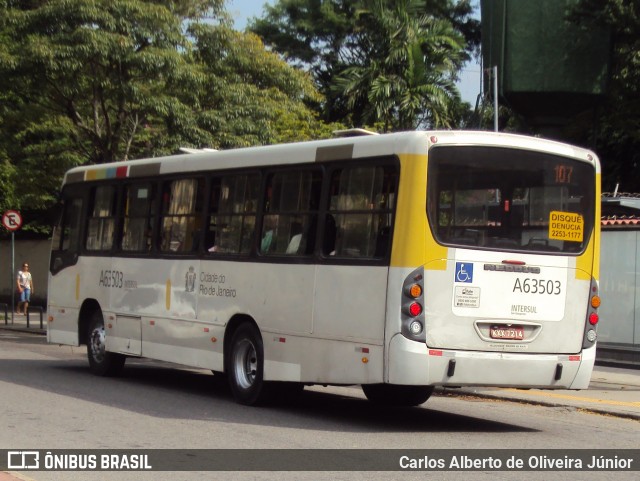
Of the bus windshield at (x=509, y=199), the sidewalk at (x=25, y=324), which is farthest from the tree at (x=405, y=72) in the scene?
the bus windshield at (x=509, y=199)

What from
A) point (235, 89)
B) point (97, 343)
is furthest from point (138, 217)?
point (235, 89)

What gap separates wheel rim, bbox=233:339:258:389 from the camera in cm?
1381

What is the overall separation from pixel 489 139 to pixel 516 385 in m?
2.56

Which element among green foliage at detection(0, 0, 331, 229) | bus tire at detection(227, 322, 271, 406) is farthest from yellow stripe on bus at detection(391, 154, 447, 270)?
green foliage at detection(0, 0, 331, 229)

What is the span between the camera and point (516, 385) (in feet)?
38.8

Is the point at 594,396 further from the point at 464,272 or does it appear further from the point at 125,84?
the point at 125,84

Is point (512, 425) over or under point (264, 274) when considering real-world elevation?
under

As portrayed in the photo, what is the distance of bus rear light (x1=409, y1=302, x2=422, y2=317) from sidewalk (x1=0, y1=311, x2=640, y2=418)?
393 cm

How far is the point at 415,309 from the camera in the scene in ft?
37.6

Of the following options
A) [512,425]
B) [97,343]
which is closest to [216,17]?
[97,343]

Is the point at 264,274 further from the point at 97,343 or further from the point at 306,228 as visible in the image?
the point at 97,343

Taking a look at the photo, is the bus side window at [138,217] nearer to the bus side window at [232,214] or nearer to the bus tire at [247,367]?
the bus side window at [232,214]

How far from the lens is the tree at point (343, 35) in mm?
48881

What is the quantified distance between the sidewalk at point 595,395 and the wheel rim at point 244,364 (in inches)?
151
